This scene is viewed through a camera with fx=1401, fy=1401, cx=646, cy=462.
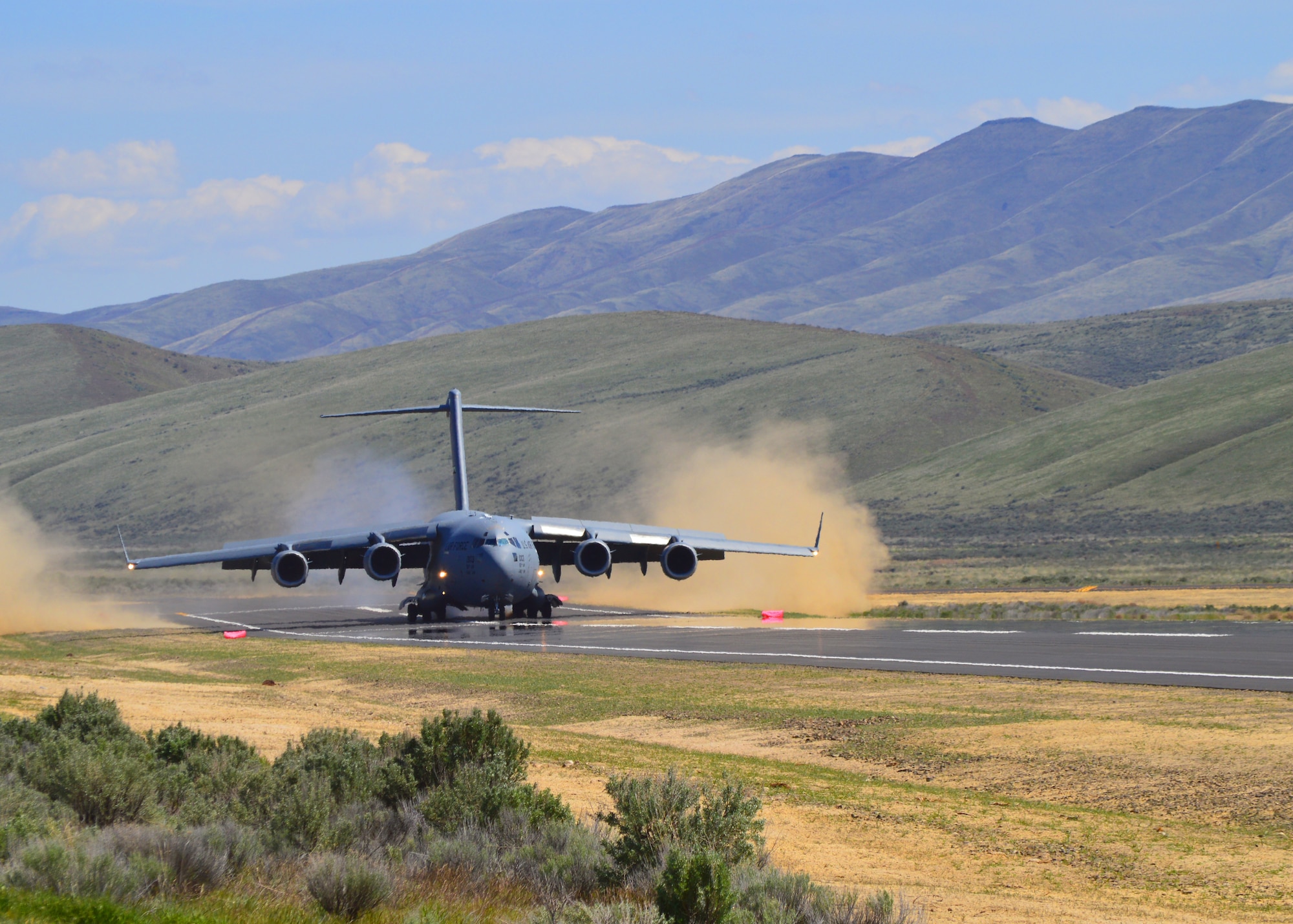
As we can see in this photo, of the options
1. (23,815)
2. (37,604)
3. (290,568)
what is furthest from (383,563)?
(23,815)

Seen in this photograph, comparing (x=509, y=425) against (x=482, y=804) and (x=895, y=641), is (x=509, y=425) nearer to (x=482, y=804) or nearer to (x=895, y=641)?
(x=895, y=641)

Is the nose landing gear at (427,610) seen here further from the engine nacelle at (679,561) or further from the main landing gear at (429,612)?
the engine nacelle at (679,561)

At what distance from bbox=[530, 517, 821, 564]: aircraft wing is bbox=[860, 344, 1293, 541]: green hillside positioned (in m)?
50.3

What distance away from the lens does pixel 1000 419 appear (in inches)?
5315

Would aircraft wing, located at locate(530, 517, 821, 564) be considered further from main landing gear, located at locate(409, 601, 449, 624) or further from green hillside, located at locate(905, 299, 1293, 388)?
green hillside, located at locate(905, 299, 1293, 388)

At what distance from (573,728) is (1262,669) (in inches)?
→ 533

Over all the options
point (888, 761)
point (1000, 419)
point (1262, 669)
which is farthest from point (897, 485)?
point (888, 761)

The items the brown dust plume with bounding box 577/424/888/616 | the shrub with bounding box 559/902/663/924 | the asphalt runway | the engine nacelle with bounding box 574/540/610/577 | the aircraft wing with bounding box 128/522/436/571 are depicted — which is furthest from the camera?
the brown dust plume with bounding box 577/424/888/616

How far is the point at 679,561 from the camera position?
4353cm

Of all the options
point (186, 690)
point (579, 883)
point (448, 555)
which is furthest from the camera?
point (448, 555)

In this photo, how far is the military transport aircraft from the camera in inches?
1610

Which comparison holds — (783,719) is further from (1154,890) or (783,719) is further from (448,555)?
(448,555)

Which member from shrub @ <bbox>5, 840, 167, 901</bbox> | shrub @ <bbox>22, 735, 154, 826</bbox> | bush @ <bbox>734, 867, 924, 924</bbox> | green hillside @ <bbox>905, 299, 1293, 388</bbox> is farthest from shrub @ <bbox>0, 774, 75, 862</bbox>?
green hillside @ <bbox>905, 299, 1293, 388</bbox>

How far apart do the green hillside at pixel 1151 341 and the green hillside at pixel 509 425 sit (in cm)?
2136
